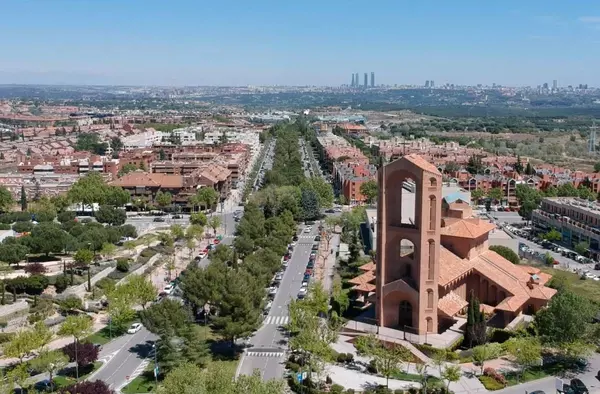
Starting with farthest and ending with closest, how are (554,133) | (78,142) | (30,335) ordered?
(554,133)
(78,142)
(30,335)

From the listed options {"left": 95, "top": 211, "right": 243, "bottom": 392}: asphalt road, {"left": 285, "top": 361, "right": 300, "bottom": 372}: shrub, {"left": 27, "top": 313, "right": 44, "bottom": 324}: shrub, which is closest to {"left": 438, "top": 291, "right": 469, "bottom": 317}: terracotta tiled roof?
{"left": 285, "top": 361, "right": 300, "bottom": 372}: shrub

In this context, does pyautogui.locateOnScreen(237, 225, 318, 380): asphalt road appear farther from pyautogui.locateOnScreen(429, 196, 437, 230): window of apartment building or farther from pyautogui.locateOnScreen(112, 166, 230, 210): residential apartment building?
pyautogui.locateOnScreen(112, 166, 230, 210): residential apartment building

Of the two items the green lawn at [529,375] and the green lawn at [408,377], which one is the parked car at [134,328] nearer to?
the green lawn at [408,377]

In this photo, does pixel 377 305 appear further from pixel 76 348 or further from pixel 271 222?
pixel 271 222

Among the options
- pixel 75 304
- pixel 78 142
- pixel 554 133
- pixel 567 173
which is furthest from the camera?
pixel 554 133

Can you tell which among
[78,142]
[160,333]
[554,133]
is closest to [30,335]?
[160,333]

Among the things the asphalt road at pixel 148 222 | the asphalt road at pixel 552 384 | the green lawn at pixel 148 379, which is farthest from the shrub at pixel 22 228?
the asphalt road at pixel 552 384

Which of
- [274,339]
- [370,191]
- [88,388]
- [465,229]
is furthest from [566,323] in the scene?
[370,191]
